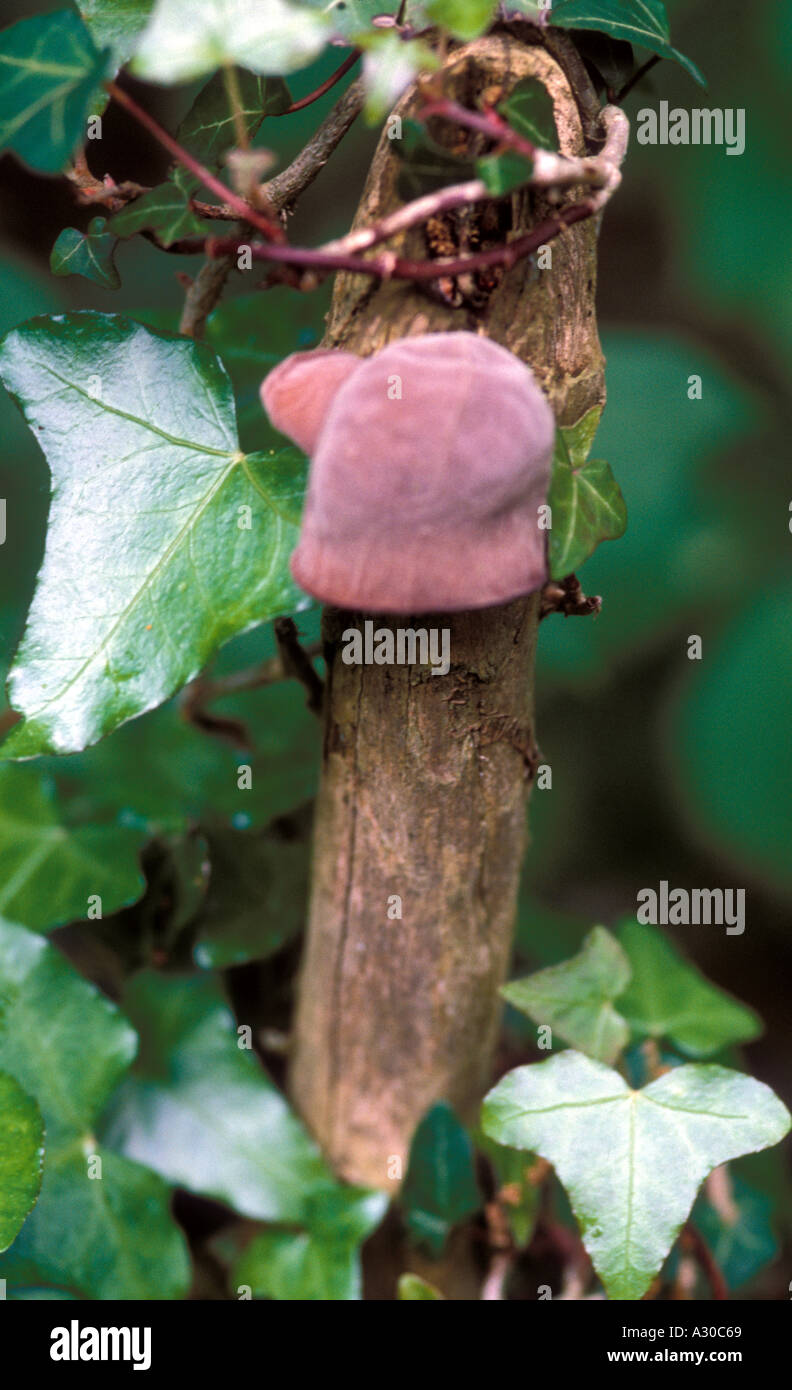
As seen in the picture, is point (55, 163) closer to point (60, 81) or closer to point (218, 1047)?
point (60, 81)

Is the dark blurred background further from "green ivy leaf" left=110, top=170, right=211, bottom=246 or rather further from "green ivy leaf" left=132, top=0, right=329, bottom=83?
"green ivy leaf" left=132, top=0, right=329, bottom=83

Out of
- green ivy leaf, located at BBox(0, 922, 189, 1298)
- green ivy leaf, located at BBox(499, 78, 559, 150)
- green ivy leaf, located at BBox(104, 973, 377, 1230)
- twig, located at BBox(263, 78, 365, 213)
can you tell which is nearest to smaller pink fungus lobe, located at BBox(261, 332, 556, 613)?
green ivy leaf, located at BBox(499, 78, 559, 150)

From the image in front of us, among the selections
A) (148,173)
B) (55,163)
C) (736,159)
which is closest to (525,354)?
(55,163)

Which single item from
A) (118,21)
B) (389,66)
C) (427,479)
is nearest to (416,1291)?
(427,479)

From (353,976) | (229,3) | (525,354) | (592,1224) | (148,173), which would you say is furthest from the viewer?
(148,173)

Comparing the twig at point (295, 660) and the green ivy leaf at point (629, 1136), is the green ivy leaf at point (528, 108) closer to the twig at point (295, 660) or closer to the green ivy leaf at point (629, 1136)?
the twig at point (295, 660)

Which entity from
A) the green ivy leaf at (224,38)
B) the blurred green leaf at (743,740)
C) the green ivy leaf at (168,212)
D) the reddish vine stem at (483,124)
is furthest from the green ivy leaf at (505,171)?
the blurred green leaf at (743,740)
